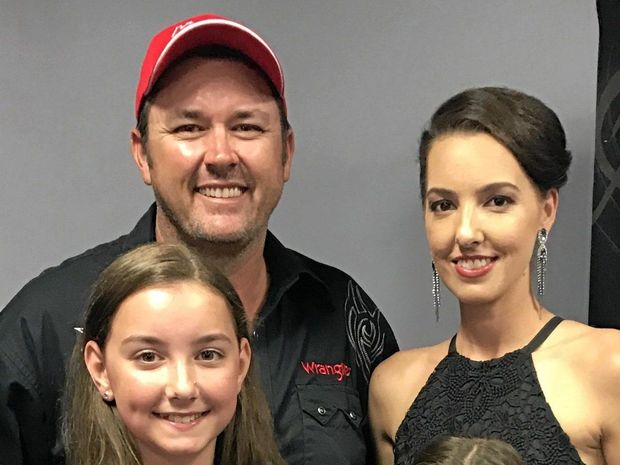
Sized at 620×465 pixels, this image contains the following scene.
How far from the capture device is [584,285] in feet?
6.95

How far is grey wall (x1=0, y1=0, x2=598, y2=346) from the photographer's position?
2.19 m

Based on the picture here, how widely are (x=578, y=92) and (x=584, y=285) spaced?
39cm

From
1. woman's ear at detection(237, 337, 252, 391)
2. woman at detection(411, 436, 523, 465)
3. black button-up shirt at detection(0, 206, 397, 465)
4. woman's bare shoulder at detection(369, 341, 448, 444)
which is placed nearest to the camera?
woman at detection(411, 436, 523, 465)

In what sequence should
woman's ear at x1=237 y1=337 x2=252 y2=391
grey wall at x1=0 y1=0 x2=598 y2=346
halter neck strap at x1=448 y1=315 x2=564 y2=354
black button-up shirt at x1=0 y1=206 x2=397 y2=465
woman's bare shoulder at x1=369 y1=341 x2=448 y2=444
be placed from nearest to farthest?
woman's ear at x1=237 y1=337 x2=252 y2=391, black button-up shirt at x1=0 y1=206 x2=397 y2=465, halter neck strap at x1=448 y1=315 x2=564 y2=354, woman's bare shoulder at x1=369 y1=341 x2=448 y2=444, grey wall at x1=0 y1=0 x2=598 y2=346

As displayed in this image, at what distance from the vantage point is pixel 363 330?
6.16 feet

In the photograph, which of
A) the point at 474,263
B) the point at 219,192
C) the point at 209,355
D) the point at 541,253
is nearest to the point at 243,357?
the point at 209,355

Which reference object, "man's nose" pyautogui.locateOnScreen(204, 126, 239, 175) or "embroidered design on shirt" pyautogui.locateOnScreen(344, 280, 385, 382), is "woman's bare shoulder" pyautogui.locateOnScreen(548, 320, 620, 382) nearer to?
"embroidered design on shirt" pyautogui.locateOnScreen(344, 280, 385, 382)

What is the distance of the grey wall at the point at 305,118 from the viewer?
2191 millimetres

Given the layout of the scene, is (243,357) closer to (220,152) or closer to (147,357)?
(147,357)

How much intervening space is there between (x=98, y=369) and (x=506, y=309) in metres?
0.67

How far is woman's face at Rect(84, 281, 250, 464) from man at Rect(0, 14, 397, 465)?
0.67 feet

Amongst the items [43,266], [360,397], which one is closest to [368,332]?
[360,397]

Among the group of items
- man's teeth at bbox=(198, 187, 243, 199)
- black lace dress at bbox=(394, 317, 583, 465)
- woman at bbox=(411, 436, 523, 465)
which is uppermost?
man's teeth at bbox=(198, 187, 243, 199)

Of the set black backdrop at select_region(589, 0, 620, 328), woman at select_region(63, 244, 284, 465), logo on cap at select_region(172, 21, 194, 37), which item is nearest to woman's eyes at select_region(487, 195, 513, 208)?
black backdrop at select_region(589, 0, 620, 328)
